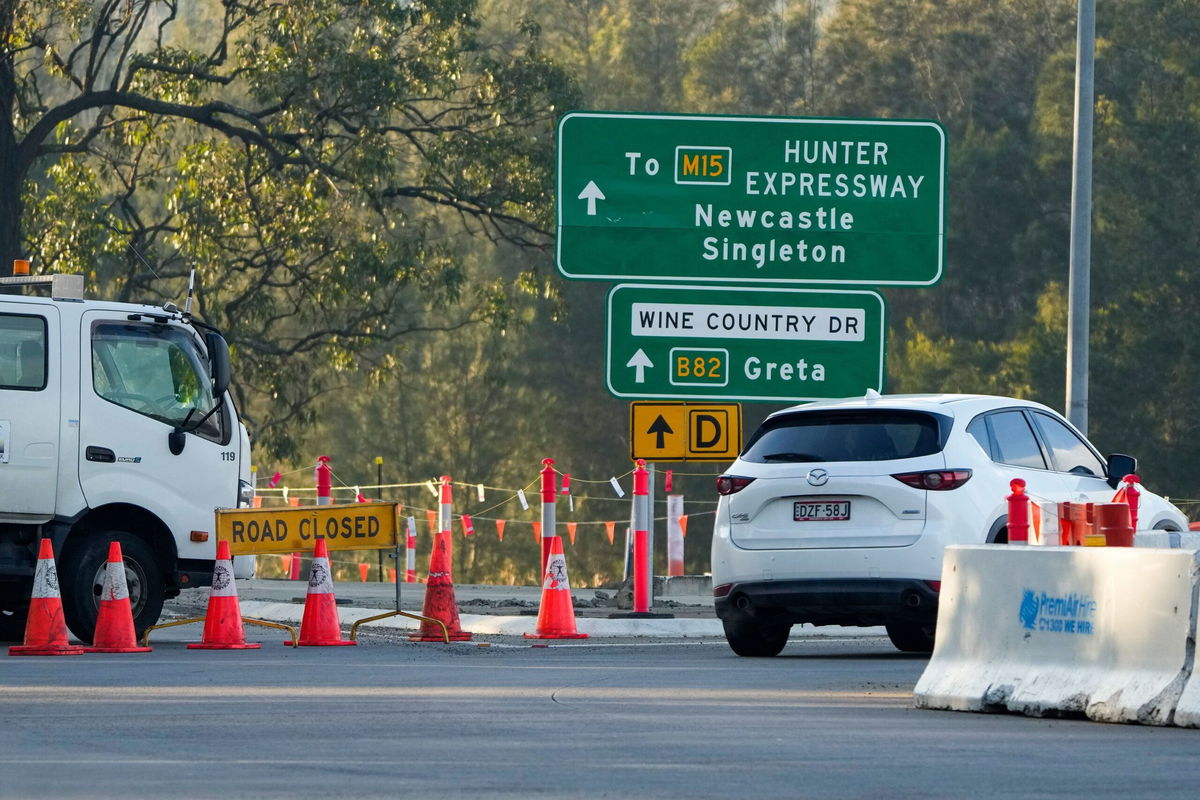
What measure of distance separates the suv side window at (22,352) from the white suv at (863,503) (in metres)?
4.88

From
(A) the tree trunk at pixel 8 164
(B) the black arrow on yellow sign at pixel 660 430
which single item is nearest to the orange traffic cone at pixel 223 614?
(B) the black arrow on yellow sign at pixel 660 430

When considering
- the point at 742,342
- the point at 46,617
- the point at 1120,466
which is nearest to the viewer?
the point at 1120,466

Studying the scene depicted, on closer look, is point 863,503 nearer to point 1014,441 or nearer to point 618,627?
point 1014,441

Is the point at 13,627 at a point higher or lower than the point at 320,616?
lower

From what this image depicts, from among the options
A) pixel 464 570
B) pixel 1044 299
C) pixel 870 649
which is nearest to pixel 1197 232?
pixel 1044 299

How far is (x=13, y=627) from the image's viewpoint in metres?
17.5

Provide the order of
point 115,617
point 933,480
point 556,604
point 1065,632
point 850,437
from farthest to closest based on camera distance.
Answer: point 556,604 → point 115,617 → point 850,437 → point 933,480 → point 1065,632

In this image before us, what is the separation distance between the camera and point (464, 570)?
232ft

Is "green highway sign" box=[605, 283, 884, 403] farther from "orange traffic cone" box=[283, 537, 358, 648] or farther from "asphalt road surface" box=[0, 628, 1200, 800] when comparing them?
"asphalt road surface" box=[0, 628, 1200, 800]

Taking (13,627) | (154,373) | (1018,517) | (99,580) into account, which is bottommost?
(13,627)

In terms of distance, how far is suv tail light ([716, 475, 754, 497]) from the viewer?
14664 millimetres

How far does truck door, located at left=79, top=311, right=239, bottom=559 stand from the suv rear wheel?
485cm

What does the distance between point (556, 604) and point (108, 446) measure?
344 cm

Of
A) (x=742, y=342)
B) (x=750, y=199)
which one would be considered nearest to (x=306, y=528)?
(x=742, y=342)
